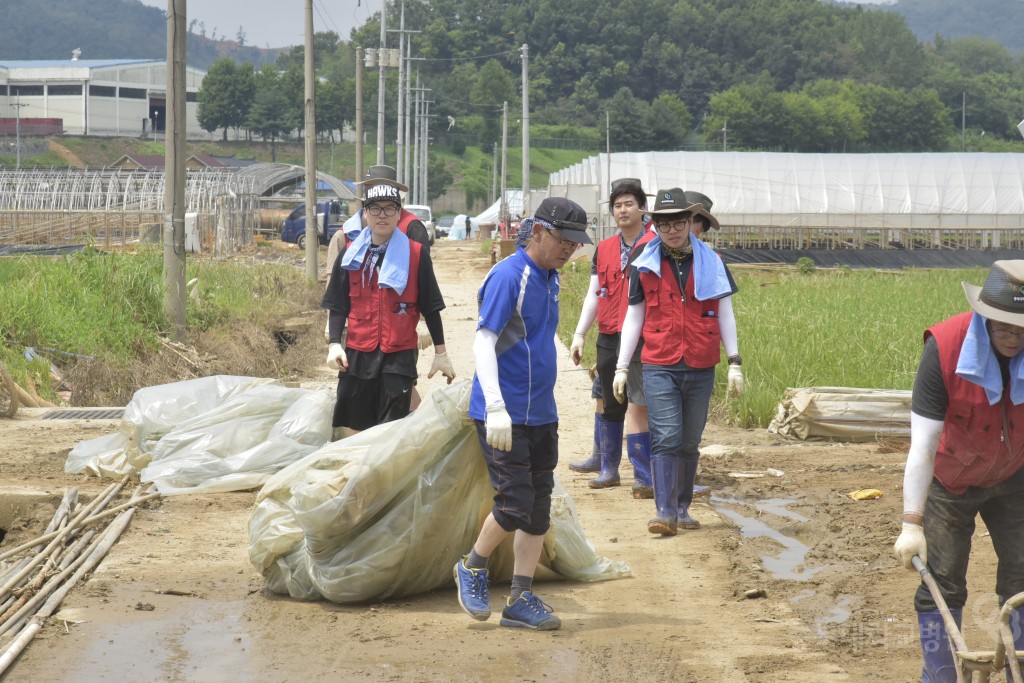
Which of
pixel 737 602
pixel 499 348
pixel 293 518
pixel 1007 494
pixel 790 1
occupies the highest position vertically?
pixel 790 1

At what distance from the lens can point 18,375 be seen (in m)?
11.4

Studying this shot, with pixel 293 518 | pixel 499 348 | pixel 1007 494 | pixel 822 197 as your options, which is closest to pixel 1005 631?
pixel 1007 494

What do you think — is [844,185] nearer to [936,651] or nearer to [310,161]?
[310,161]

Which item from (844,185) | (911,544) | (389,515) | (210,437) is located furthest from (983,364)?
(844,185)

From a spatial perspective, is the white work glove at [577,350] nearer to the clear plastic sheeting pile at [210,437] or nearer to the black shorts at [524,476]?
the clear plastic sheeting pile at [210,437]

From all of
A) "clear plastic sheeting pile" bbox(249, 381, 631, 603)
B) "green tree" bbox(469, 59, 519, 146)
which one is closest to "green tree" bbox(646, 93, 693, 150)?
"green tree" bbox(469, 59, 519, 146)

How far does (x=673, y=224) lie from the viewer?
660 centimetres

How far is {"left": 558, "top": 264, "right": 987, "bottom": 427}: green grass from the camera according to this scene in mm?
10633

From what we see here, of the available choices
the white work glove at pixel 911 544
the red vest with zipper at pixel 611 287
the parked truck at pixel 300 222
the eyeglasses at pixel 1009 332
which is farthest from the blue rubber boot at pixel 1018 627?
the parked truck at pixel 300 222

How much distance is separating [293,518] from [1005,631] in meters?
3.26

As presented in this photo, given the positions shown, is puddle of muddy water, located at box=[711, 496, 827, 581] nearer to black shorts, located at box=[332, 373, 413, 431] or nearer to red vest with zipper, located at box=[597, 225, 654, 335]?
red vest with zipper, located at box=[597, 225, 654, 335]

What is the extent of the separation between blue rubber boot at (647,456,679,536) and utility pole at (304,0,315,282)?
56.9ft

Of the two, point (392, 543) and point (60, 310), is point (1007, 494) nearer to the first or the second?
point (392, 543)

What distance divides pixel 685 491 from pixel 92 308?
816 centimetres
